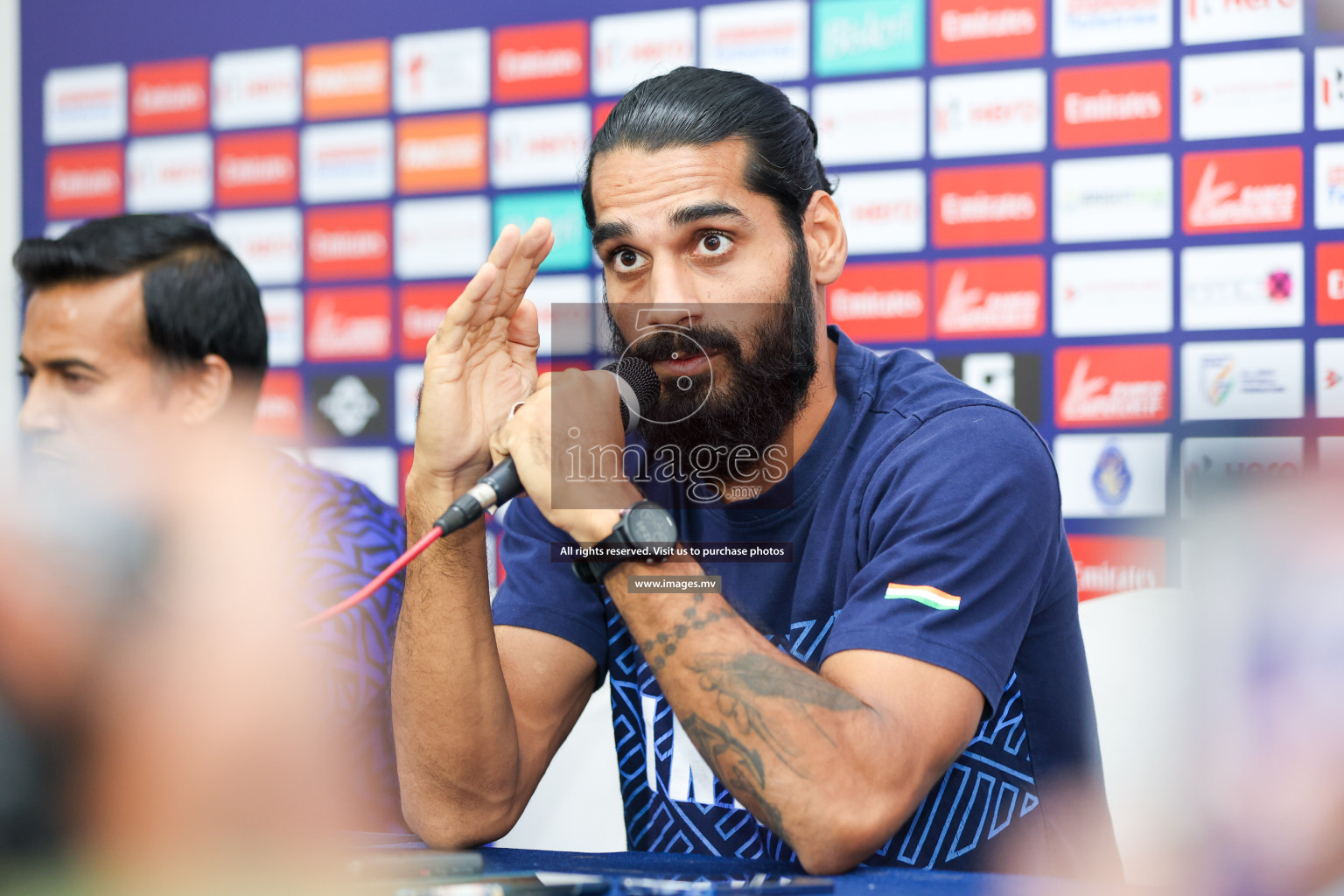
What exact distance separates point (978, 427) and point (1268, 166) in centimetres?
152

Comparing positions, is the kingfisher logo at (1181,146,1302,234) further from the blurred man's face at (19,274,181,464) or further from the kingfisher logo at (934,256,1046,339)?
the blurred man's face at (19,274,181,464)

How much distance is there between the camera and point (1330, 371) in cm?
212

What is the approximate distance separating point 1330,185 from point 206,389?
225cm

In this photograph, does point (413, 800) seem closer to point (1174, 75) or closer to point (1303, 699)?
point (1303, 699)

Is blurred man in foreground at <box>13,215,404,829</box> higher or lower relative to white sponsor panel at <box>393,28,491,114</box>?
lower

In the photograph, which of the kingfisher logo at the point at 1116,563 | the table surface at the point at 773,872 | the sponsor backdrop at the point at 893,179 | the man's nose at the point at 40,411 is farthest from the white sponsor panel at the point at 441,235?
the table surface at the point at 773,872

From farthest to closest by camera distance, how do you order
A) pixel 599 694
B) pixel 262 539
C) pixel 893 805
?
1. pixel 599 694
2. pixel 893 805
3. pixel 262 539

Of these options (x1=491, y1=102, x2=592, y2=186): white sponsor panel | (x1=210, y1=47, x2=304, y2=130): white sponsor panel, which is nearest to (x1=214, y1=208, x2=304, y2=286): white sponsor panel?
(x1=210, y1=47, x2=304, y2=130): white sponsor panel

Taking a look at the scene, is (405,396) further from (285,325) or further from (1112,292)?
(1112,292)

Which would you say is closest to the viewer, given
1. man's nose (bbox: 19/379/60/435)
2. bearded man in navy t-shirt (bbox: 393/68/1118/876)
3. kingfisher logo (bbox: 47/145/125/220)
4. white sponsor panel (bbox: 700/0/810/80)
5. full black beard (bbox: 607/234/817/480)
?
bearded man in navy t-shirt (bbox: 393/68/1118/876)

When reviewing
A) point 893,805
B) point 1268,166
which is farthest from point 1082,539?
point 893,805

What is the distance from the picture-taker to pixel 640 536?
1.00m

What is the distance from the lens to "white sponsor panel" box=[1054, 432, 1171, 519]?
2.23m

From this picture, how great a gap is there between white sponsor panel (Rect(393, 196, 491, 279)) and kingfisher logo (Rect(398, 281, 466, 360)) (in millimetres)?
34
